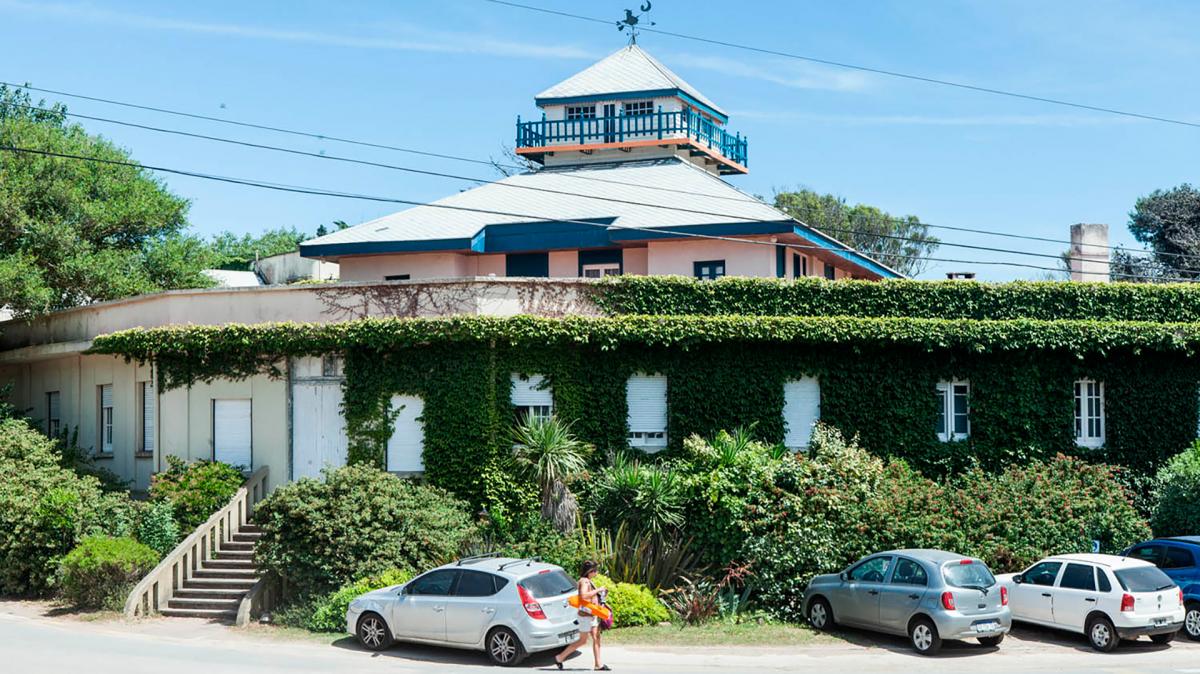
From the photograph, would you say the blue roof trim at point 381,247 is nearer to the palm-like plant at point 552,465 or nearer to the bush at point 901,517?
the palm-like plant at point 552,465

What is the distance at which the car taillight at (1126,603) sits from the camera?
20.8 m

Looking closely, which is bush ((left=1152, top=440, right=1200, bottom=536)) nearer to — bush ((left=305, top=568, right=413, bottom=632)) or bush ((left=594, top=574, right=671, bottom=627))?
bush ((left=594, top=574, right=671, bottom=627))

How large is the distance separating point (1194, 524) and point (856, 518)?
28.2ft

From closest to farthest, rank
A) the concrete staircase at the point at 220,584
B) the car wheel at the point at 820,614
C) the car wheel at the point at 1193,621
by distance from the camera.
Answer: the car wheel at the point at 1193,621 → the car wheel at the point at 820,614 → the concrete staircase at the point at 220,584

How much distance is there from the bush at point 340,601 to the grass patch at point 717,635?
4.27 meters

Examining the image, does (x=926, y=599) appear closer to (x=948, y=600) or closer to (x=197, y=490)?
(x=948, y=600)

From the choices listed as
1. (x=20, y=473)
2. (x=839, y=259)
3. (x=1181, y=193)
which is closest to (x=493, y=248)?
(x=839, y=259)

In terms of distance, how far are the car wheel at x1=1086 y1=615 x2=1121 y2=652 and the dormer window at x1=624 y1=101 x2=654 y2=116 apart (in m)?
24.0

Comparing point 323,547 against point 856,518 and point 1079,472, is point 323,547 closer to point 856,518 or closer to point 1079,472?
point 856,518

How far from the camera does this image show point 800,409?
28609 mm

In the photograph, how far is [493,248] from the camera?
111 ft

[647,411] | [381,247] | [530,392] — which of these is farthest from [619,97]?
[530,392]

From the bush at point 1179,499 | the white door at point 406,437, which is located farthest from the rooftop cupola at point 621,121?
the bush at point 1179,499

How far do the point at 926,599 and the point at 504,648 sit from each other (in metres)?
7.16
